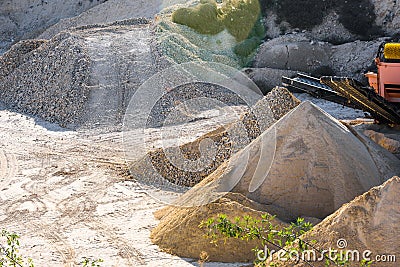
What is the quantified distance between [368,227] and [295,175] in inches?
98.5

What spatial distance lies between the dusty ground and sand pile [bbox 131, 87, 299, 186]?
62cm

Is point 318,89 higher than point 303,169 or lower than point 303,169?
higher

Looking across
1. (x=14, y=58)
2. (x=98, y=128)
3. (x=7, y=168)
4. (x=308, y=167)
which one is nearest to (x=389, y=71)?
(x=308, y=167)

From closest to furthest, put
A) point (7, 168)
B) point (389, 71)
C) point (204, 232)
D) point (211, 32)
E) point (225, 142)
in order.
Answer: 1. point (204, 232)
2. point (389, 71)
3. point (225, 142)
4. point (7, 168)
5. point (211, 32)

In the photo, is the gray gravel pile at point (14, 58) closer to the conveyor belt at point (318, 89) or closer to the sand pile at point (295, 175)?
the conveyor belt at point (318, 89)

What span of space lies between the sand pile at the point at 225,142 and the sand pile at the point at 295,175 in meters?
A: 1.50

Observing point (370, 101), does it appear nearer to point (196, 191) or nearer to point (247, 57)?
point (196, 191)

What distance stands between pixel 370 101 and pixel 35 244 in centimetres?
517

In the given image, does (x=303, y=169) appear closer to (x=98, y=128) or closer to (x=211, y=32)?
(x=98, y=128)

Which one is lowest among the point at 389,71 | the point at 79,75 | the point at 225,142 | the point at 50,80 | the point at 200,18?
the point at 50,80

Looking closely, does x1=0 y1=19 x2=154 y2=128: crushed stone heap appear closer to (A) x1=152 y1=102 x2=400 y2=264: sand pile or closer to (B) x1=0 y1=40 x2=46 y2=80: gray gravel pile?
(B) x1=0 y1=40 x2=46 y2=80: gray gravel pile

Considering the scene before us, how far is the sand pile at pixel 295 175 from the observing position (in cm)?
873

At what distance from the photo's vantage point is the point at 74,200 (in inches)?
450

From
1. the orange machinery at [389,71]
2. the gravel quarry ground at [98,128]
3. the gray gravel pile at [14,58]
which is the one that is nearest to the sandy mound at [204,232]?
the gravel quarry ground at [98,128]
